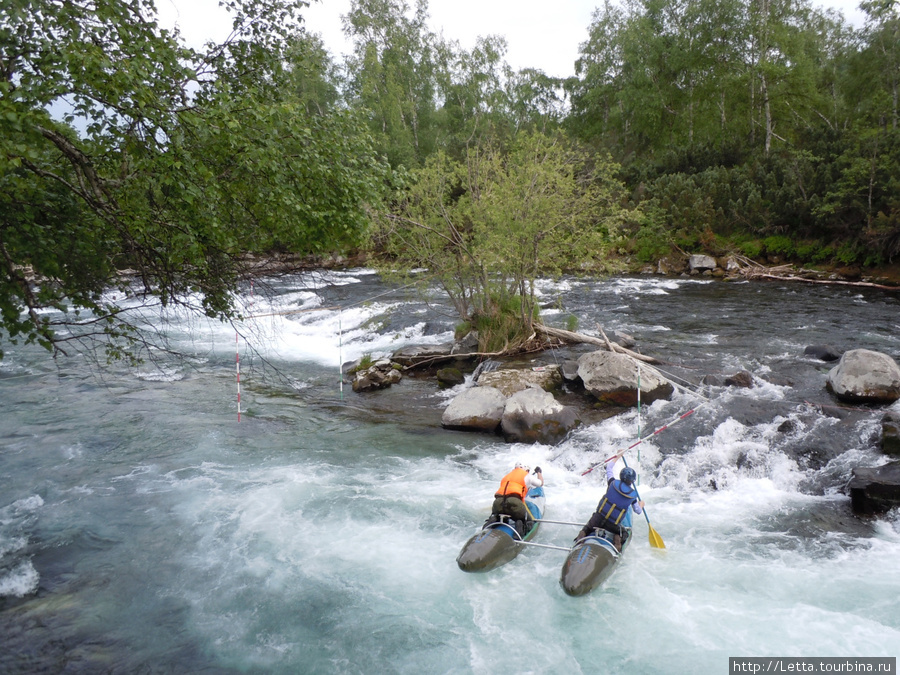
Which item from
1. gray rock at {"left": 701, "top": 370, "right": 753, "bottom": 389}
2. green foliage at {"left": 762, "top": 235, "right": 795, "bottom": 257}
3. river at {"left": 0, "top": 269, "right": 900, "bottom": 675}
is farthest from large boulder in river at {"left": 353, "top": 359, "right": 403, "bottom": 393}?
green foliage at {"left": 762, "top": 235, "right": 795, "bottom": 257}

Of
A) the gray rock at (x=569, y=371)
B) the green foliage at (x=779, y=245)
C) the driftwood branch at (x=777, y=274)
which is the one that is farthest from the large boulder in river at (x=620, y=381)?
the green foliage at (x=779, y=245)

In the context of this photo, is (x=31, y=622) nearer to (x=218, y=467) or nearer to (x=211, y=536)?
(x=211, y=536)

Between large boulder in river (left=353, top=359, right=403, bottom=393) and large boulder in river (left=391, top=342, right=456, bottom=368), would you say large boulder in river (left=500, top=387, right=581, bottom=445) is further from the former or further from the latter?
large boulder in river (left=391, top=342, right=456, bottom=368)

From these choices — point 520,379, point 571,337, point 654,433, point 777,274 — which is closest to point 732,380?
point 654,433

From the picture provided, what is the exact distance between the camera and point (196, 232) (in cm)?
530

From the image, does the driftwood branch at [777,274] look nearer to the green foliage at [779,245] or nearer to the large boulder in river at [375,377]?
the green foliage at [779,245]

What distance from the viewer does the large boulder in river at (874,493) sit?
738 centimetres

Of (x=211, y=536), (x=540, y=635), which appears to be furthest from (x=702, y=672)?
(x=211, y=536)

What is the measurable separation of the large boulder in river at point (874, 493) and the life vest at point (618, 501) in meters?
3.20

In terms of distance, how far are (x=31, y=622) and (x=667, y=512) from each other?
7724mm

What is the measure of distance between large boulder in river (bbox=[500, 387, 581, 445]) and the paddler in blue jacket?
3088 millimetres

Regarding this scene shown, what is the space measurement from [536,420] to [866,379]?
5956 mm

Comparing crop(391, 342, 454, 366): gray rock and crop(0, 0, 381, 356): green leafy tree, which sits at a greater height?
crop(0, 0, 381, 356): green leafy tree

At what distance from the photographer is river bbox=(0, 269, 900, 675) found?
562 centimetres
